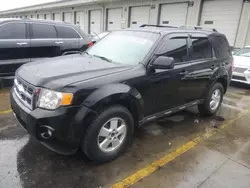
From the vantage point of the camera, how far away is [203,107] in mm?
4426

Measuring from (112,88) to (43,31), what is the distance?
4169 millimetres

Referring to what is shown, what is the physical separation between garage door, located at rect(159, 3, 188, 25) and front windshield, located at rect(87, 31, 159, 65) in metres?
11.0

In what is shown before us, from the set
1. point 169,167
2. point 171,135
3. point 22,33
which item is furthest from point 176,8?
point 169,167

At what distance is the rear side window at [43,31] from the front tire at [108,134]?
13.5 feet

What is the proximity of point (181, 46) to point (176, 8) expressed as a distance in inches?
455

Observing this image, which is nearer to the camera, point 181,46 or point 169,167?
point 169,167

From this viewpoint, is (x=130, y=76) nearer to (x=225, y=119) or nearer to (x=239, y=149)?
(x=239, y=149)

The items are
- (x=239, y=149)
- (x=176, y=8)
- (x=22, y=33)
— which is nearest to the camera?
(x=239, y=149)

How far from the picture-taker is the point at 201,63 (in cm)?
390

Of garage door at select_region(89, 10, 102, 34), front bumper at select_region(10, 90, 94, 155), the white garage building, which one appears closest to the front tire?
front bumper at select_region(10, 90, 94, 155)

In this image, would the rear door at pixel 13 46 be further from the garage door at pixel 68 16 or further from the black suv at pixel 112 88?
the garage door at pixel 68 16

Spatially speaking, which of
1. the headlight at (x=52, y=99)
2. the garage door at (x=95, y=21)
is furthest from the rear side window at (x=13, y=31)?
the garage door at (x=95, y=21)

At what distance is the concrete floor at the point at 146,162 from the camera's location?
2.50 meters

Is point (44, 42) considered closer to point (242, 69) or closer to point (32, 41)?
point (32, 41)
